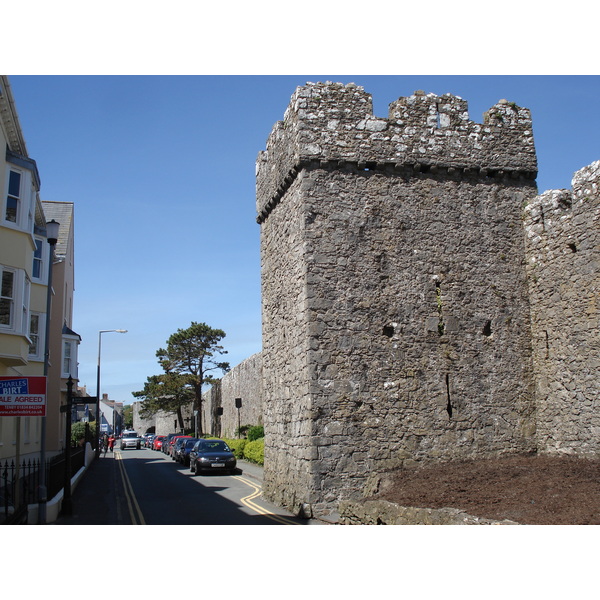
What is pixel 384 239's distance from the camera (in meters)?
13.0

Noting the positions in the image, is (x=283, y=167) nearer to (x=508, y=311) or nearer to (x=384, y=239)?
(x=384, y=239)

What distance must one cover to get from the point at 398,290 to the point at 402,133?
356cm

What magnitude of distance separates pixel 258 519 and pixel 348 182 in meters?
7.35

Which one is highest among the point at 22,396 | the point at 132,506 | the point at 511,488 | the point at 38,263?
the point at 38,263

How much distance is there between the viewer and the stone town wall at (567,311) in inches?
442

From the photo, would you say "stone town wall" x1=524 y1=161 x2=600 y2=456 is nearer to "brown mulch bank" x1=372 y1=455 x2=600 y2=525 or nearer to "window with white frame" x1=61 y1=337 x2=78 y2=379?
"brown mulch bank" x1=372 y1=455 x2=600 y2=525

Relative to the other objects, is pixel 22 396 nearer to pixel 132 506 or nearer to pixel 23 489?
pixel 23 489

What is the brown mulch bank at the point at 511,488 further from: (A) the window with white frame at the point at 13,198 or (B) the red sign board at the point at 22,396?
(A) the window with white frame at the point at 13,198

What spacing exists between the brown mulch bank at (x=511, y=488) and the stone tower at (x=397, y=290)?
624 millimetres

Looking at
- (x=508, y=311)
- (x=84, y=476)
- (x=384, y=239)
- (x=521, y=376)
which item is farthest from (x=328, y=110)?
(x=84, y=476)

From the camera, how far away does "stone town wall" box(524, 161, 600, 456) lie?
11219 millimetres

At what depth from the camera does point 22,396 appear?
1123cm

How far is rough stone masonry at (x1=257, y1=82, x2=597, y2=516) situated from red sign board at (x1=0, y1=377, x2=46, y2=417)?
509 centimetres

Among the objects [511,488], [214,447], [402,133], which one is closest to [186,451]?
[214,447]
